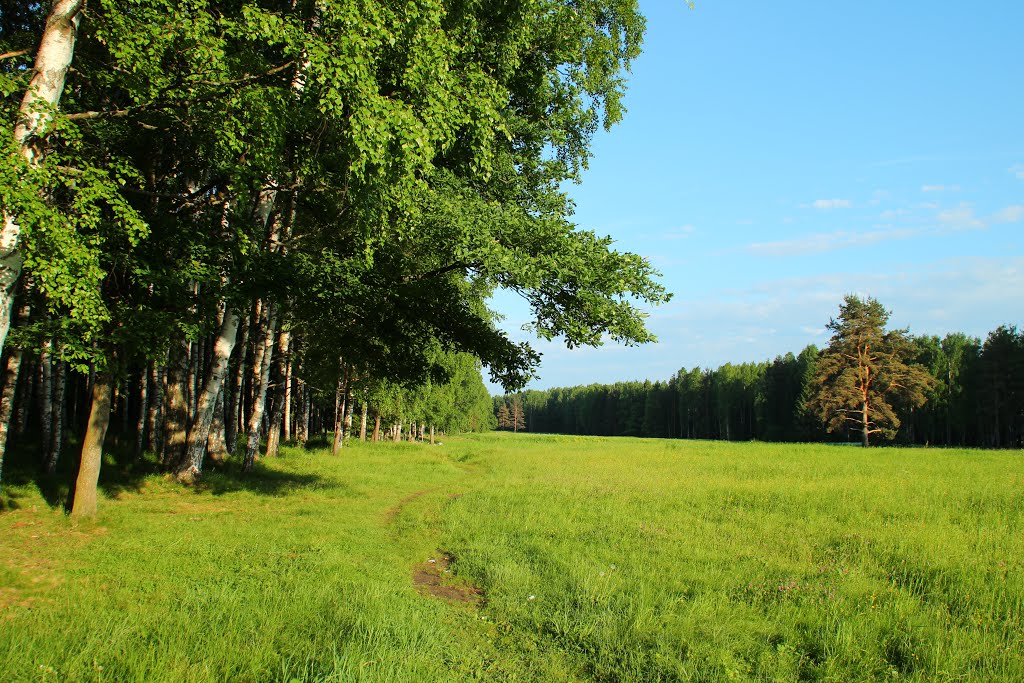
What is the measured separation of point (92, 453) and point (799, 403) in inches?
3593

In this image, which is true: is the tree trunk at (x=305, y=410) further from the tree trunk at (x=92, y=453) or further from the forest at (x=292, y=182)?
the tree trunk at (x=92, y=453)

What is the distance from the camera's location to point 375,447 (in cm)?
3691

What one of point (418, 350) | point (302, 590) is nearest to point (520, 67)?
point (418, 350)

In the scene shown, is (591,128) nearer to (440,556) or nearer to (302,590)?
(440,556)

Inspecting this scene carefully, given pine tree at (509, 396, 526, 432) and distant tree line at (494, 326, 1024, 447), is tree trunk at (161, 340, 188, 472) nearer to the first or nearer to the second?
distant tree line at (494, 326, 1024, 447)

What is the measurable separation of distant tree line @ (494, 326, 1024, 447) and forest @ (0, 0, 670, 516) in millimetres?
52077

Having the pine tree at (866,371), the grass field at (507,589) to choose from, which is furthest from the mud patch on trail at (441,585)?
the pine tree at (866,371)

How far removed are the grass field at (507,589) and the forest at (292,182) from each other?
3.13 m

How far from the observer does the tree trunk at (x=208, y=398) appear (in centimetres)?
1554

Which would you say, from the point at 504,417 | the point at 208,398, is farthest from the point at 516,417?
the point at 208,398

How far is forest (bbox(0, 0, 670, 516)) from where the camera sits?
24.4 feet

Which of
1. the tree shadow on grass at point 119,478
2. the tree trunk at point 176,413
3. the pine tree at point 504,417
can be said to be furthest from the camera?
the pine tree at point 504,417

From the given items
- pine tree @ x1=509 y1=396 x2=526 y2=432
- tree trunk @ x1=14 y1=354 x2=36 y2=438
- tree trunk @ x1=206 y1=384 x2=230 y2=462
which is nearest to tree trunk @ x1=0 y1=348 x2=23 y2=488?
tree trunk @ x1=206 y1=384 x2=230 y2=462

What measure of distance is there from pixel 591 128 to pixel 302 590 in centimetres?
1393
